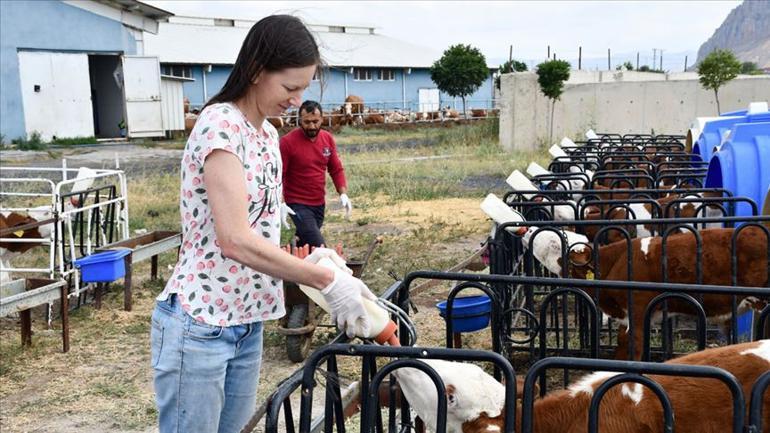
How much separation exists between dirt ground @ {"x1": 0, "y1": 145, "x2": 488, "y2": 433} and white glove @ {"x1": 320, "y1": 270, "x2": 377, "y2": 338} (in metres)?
2.16

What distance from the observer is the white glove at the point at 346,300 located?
7.34 ft

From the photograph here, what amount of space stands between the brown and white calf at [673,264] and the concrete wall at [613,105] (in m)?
16.3

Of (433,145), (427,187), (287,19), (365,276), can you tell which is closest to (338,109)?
(433,145)

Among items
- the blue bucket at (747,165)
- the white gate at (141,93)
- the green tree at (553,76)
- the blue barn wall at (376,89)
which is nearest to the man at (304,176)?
the blue bucket at (747,165)

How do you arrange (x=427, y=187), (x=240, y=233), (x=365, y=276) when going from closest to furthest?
(x=240, y=233)
(x=365, y=276)
(x=427, y=187)

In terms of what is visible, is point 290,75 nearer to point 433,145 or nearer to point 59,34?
point 433,145

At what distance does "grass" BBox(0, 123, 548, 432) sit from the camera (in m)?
5.16

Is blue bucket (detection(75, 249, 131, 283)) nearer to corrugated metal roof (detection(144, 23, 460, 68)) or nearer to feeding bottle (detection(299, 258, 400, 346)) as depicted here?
feeding bottle (detection(299, 258, 400, 346))

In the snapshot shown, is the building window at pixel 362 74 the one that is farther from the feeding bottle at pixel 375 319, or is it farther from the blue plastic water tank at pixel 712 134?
the feeding bottle at pixel 375 319

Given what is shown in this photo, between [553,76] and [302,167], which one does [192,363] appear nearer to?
[302,167]

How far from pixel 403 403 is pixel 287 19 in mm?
1466

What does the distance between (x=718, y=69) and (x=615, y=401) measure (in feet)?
58.8

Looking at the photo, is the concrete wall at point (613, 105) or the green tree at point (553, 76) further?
the green tree at point (553, 76)

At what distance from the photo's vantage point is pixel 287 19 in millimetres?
2373
